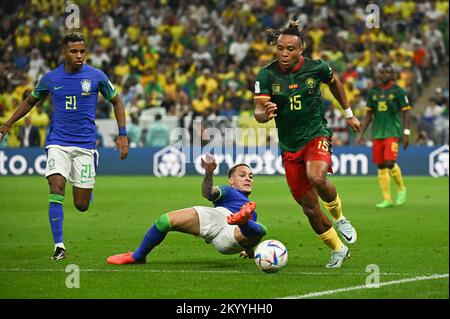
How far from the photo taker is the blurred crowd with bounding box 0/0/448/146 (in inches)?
1160

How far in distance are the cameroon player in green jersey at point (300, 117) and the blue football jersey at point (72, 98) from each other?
219 cm

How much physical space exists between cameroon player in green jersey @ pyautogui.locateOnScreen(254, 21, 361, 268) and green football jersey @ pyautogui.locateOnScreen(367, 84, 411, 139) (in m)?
8.83

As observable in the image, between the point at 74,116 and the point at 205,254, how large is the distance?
7.19 feet

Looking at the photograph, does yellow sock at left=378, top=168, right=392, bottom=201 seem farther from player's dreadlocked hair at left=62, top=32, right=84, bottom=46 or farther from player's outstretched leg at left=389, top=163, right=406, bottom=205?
player's dreadlocked hair at left=62, top=32, right=84, bottom=46

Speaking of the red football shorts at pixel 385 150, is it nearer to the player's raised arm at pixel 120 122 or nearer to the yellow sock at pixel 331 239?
the player's raised arm at pixel 120 122

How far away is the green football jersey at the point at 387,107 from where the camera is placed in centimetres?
1880

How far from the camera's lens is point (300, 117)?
10.1 m

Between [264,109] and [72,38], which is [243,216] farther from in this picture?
[72,38]

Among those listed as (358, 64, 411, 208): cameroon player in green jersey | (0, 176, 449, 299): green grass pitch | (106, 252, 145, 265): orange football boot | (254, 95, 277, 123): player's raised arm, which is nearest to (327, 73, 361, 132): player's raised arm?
(254, 95, 277, 123): player's raised arm

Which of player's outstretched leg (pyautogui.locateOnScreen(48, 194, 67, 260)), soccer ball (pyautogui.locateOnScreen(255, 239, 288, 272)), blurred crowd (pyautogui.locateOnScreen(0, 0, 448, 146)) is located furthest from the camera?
blurred crowd (pyautogui.locateOnScreen(0, 0, 448, 146))

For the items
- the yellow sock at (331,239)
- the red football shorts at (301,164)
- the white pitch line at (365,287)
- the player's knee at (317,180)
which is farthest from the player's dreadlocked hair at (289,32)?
the white pitch line at (365,287)

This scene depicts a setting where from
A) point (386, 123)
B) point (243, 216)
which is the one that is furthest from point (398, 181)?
point (243, 216)
